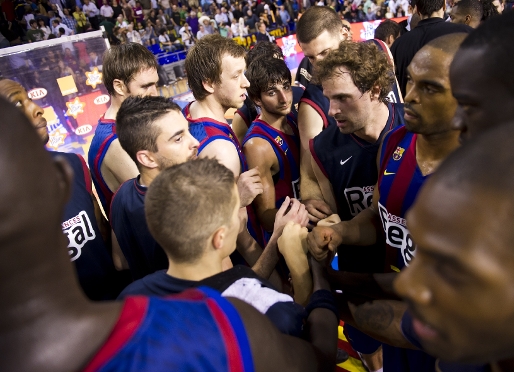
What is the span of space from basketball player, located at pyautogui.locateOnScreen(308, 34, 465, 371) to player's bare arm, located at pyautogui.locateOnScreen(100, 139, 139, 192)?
5.44ft

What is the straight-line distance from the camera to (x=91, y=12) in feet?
50.9

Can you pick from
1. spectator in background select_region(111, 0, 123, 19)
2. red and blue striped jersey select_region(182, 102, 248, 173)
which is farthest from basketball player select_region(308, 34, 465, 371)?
spectator in background select_region(111, 0, 123, 19)

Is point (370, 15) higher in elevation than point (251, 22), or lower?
lower

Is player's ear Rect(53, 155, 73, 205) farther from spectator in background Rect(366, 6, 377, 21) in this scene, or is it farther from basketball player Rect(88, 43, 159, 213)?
spectator in background Rect(366, 6, 377, 21)

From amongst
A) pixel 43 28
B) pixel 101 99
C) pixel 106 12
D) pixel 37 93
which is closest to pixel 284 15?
pixel 106 12

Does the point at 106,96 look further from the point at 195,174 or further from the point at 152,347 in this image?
the point at 152,347

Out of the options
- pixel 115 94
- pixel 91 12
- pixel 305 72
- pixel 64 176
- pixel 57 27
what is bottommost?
pixel 305 72

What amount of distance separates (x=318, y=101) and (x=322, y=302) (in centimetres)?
196

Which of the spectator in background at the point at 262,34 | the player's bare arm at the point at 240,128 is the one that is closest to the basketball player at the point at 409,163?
the player's bare arm at the point at 240,128

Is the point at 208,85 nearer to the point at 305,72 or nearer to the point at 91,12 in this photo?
the point at 305,72

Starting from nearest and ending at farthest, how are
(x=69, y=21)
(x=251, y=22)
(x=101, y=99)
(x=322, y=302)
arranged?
(x=322, y=302), (x=101, y=99), (x=69, y=21), (x=251, y=22)

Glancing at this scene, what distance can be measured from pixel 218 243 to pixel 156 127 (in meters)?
1.06

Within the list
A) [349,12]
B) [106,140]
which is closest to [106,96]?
[106,140]

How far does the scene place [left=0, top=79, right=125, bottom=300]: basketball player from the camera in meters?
2.40
